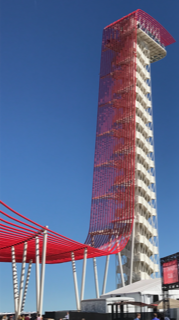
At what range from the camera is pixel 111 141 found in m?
38.0

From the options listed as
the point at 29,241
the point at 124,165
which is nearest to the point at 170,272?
the point at 29,241

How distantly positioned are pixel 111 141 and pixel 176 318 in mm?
22852

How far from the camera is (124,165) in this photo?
3597cm

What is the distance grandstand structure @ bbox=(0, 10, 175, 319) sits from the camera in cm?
3172

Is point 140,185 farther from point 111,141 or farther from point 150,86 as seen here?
point 150,86

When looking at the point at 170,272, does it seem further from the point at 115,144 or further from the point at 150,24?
the point at 150,24

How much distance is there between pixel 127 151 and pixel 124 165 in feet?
4.93

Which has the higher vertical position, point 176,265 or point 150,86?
point 150,86

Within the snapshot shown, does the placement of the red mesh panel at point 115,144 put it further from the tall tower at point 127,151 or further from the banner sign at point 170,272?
the banner sign at point 170,272

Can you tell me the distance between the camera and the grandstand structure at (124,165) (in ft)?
104

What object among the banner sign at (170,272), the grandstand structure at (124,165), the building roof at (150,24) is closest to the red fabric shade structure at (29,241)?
the grandstand structure at (124,165)

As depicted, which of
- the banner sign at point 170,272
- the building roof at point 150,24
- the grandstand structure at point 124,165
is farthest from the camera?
the building roof at point 150,24

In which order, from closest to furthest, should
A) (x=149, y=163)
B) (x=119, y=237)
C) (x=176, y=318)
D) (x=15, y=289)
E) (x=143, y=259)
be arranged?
(x=176, y=318), (x=15, y=289), (x=119, y=237), (x=143, y=259), (x=149, y=163)

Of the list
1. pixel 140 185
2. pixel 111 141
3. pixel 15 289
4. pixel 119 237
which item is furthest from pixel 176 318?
pixel 111 141
